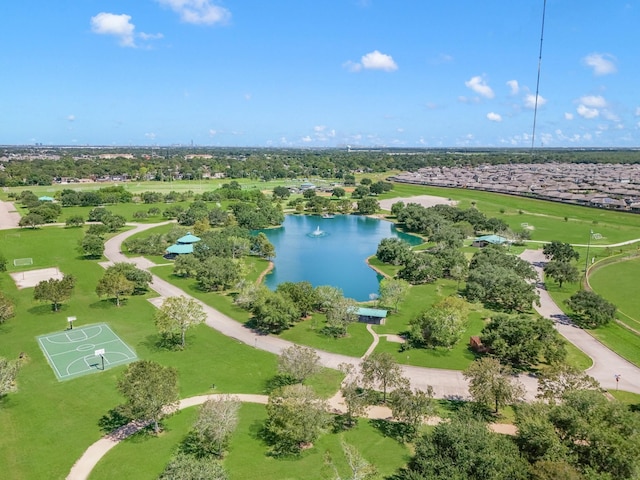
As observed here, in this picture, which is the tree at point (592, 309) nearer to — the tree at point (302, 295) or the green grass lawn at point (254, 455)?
the tree at point (302, 295)

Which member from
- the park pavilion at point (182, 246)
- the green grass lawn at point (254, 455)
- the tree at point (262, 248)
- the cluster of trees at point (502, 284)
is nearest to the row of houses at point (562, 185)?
the cluster of trees at point (502, 284)

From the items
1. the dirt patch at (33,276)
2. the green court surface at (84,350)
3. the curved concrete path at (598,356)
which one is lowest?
the green court surface at (84,350)

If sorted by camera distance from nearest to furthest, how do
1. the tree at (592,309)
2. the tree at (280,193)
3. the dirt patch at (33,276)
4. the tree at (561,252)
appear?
the tree at (592,309) < the dirt patch at (33,276) < the tree at (561,252) < the tree at (280,193)

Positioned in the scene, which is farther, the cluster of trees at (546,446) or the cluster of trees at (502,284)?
the cluster of trees at (502,284)

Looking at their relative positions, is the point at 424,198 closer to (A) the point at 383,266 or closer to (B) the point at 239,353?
(A) the point at 383,266

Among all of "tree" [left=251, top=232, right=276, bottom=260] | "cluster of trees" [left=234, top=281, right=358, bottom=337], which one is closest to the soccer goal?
"tree" [left=251, top=232, right=276, bottom=260]

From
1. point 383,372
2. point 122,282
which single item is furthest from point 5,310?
point 383,372

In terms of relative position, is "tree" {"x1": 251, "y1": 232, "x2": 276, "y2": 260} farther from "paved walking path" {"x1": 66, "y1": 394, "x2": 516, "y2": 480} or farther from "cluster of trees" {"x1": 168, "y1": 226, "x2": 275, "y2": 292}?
"paved walking path" {"x1": 66, "y1": 394, "x2": 516, "y2": 480}

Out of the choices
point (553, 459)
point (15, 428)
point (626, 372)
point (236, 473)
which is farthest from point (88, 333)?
point (626, 372)
